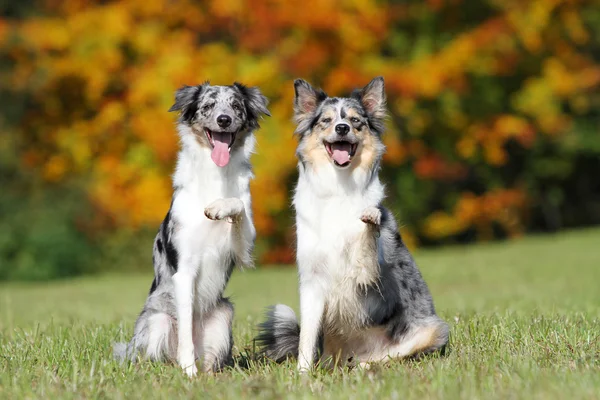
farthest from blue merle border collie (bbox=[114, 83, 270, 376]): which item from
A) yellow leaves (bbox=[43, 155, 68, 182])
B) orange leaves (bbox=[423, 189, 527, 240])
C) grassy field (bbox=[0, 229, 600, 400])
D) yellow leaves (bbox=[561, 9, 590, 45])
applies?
orange leaves (bbox=[423, 189, 527, 240])

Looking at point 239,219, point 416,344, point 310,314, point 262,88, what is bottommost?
point 416,344

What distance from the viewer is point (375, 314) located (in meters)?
5.57

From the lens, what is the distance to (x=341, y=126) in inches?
208

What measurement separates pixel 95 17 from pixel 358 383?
55.8ft

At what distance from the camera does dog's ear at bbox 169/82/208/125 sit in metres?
5.64

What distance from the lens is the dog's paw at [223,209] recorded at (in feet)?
17.1

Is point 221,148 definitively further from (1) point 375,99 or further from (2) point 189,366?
(2) point 189,366

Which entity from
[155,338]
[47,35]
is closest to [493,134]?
[47,35]

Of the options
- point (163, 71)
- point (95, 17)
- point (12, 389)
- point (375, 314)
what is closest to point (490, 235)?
point (163, 71)

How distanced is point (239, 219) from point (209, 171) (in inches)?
15.7

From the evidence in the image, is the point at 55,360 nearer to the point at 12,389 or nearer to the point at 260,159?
the point at 12,389

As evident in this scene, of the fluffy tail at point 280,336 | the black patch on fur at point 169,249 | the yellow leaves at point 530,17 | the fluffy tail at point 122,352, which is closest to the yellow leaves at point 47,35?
the yellow leaves at point 530,17

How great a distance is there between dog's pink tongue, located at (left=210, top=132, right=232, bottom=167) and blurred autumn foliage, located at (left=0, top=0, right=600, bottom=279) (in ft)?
40.4

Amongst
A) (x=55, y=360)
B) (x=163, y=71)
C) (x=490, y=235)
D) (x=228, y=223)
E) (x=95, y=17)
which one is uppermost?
(x=95, y=17)
